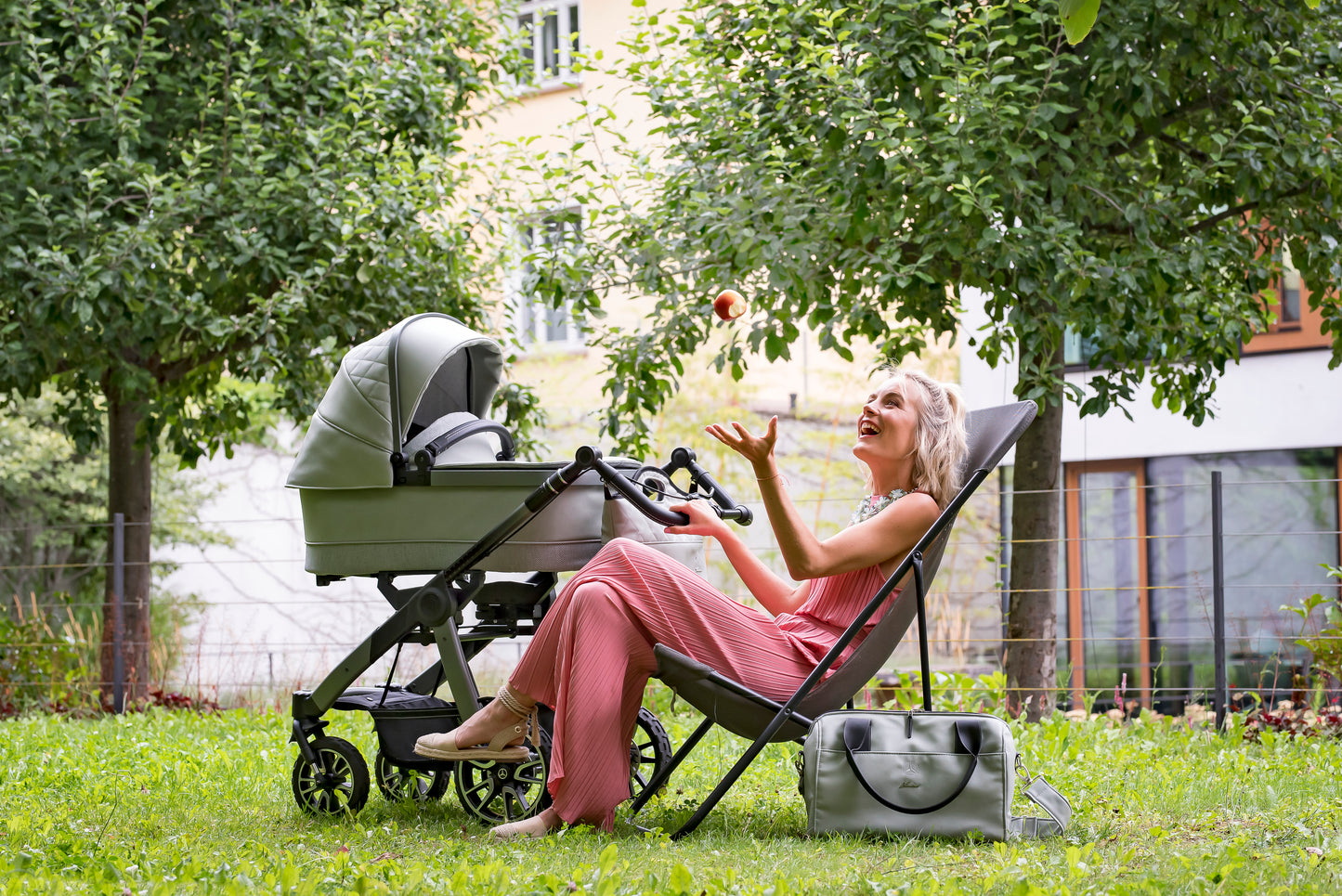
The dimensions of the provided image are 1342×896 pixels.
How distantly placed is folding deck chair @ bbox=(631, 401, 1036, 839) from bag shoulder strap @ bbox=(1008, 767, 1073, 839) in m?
0.42

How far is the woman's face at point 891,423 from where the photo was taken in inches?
157

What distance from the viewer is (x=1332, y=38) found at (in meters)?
6.93

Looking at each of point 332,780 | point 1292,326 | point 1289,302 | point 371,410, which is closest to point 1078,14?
point 371,410

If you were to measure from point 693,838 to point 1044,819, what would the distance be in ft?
3.33

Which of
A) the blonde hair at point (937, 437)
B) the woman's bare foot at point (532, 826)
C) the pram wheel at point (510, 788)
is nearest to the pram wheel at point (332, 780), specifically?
the pram wheel at point (510, 788)

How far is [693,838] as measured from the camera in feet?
12.4

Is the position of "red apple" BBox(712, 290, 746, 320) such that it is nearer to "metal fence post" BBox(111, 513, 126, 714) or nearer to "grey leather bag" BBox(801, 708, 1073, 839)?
"grey leather bag" BBox(801, 708, 1073, 839)

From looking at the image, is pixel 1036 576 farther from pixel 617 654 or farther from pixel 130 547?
pixel 130 547

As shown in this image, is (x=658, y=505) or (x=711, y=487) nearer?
(x=658, y=505)

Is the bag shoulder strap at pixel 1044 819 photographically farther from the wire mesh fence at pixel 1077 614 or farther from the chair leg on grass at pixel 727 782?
the wire mesh fence at pixel 1077 614

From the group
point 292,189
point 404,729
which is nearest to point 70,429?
point 292,189

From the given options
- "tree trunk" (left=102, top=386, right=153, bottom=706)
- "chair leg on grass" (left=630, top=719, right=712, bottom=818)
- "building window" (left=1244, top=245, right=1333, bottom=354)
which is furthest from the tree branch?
"tree trunk" (left=102, top=386, right=153, bottom=706)

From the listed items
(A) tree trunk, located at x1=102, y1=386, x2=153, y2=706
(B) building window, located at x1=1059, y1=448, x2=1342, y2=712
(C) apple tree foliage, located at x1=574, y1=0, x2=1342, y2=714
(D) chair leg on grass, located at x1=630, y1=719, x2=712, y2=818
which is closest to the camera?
(D) chair leg on grass, located at x1=630, y1=719, x2=712, y2=818

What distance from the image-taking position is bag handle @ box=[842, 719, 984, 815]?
3543 mm
